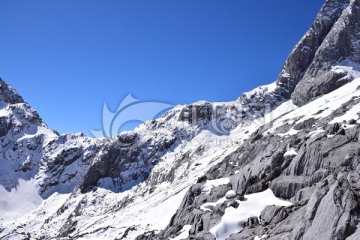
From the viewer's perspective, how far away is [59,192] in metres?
166

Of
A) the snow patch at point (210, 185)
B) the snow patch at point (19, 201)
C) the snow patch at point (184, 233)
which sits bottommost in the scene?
the snow patch at point (184, 233)

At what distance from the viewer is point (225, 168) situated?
66.0 m

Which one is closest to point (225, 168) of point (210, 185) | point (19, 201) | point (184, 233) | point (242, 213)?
point (210, 185)

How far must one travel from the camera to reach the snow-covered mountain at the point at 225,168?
3278 cm

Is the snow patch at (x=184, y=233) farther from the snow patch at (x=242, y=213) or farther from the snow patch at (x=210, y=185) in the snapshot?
the snow patch at (x=210, y=185)

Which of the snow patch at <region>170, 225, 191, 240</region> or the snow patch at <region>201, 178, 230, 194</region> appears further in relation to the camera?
the snow patch at <region>201, 178, 230, 194</region>

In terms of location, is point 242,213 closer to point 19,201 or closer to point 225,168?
point 225,168

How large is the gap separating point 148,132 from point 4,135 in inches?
3478

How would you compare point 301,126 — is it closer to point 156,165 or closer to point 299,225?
point 299,225

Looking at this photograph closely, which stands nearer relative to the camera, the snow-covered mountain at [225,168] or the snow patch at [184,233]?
the snow-covered mountain at [225,168]

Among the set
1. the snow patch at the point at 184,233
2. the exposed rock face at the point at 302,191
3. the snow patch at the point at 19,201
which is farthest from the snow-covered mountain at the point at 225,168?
the snow patch at the point at 19,201

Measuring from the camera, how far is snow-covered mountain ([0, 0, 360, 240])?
32781 mm

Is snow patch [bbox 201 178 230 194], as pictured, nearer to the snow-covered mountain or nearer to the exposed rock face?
the snow-covered mountain

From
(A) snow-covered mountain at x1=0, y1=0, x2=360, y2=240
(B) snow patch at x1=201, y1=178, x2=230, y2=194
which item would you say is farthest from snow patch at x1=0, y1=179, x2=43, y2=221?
(B) snow patch at x1=201, y1=178, x2=230, y2=194
